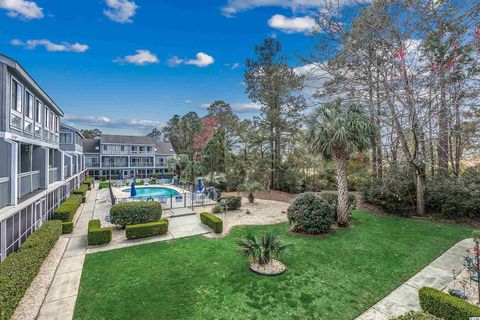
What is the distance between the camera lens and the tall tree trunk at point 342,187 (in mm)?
11245

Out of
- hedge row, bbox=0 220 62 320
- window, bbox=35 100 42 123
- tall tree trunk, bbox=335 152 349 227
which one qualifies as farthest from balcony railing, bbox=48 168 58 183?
tall tree trunk, bbox=335 152 349 227

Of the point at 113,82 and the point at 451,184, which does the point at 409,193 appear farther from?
the point at 113,82

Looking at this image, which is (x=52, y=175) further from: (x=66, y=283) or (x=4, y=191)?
(x=66, y=283)

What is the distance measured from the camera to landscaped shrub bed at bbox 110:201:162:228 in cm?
1175

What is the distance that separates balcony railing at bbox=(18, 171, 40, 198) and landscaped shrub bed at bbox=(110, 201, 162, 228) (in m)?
3.45

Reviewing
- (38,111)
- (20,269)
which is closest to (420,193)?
(20,269)

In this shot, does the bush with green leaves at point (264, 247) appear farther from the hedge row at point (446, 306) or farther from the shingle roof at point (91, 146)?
the shingle roof at point (91, 146)

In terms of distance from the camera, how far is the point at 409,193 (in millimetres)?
14430

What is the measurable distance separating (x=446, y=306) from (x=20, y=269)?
34.2 feet

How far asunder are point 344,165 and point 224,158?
56.0 ft

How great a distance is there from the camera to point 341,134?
33.5 feet

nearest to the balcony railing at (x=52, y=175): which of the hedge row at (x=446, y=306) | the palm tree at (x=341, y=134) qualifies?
the palm tree at (x=341, y=134)

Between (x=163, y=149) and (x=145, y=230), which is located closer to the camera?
(x=145, y=230)

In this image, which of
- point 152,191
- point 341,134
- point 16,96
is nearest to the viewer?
point 16,96
